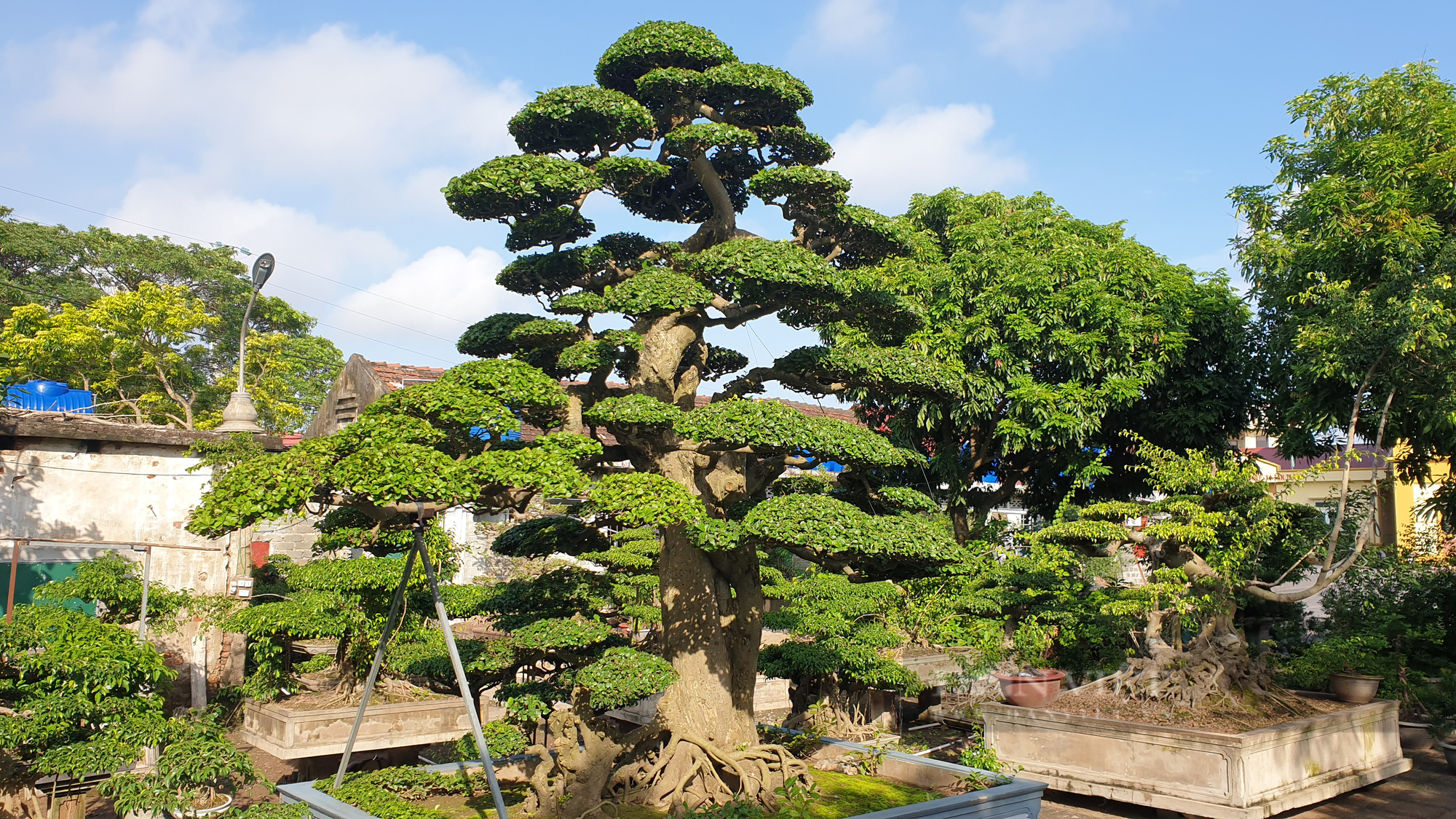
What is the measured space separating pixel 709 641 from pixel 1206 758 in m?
4.74

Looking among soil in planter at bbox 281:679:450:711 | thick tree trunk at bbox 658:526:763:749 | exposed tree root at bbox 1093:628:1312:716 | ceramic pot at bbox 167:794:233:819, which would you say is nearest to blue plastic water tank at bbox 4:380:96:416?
soil in planter at bbox 281:679:450:711

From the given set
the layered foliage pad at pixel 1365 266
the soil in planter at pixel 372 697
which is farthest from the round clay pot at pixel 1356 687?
the soil in planter at pixel 372 697

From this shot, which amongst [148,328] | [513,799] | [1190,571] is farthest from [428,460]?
[148,328]

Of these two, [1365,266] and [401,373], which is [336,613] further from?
[1365,266]

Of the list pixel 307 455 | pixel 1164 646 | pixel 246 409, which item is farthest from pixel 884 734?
pixel 246 409

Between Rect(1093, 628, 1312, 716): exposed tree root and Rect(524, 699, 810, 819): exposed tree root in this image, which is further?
Rect(1093, 628, 1312, 716): exposed tree root

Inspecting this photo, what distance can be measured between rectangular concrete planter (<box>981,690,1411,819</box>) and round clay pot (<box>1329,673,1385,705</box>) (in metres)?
0.26

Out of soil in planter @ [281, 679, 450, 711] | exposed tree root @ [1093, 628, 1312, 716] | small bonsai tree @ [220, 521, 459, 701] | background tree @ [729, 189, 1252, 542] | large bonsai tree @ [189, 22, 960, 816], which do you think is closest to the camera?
large bonsai tree @ [189, 22, 960, 816]

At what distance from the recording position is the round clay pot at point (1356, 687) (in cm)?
1070

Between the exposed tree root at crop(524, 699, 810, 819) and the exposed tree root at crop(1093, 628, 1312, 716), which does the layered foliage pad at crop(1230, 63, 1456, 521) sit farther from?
the exposed tree root at crop(524, 699, 810, 819)

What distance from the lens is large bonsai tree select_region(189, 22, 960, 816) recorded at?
21.5 feet

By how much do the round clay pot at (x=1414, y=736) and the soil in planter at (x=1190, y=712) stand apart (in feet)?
7.30

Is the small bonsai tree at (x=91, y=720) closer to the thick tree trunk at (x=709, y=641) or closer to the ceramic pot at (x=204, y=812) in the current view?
the ceramic pot at (x=204, y=812)

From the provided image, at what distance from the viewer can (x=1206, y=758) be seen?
8688 millimetres
